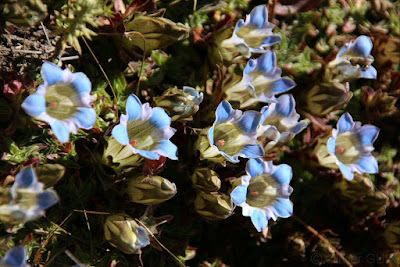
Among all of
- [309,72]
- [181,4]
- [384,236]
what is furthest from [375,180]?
[181,4]

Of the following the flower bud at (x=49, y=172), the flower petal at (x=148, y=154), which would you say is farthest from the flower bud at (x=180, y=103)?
the flower bud at (x=49, y=172)

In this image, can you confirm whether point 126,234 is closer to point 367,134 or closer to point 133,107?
point 133,107

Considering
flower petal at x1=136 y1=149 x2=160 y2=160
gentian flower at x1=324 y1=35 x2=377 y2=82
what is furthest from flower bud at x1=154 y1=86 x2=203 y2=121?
gentian flower at x1=324 y1=35 x2=377 y2=82

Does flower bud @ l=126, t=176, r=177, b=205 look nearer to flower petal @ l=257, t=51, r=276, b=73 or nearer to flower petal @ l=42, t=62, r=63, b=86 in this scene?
flower petal @ l=42, t=62, r=63, b=86

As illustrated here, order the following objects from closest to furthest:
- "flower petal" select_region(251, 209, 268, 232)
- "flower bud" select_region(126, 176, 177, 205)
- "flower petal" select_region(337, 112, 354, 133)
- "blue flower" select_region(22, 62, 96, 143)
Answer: "blue flower" select_region(22, 62, 96, 143) < "flower bud" select_region(126, 176, 177, 205) < "flower petal" select_region(251, 209, 268, 232) < "flower petal" select_region(337, 112, 354, 133)

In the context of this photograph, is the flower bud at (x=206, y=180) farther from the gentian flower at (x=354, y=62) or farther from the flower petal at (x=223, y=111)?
the gentian flower at (x=354, y=62)

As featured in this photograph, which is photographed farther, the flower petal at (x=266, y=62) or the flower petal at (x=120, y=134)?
the flower petal at (x=266, y=62)

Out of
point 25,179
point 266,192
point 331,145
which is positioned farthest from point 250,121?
point 25,179
